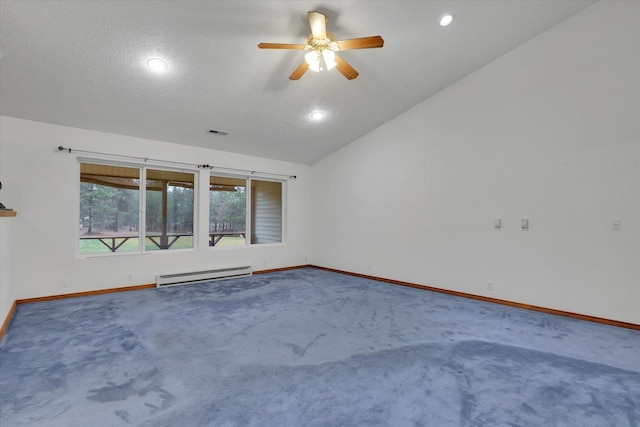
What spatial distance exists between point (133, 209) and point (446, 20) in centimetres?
518

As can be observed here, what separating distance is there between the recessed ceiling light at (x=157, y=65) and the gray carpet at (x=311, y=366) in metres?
2.82

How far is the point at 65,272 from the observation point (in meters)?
3.95

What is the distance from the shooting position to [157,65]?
315 centimetres

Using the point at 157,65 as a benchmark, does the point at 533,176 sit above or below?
below

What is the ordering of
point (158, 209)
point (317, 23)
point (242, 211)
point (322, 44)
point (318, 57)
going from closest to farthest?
point (317, 23) < point (322, 44) < point (318, 57) < point (158, 209) < point (242, 211)

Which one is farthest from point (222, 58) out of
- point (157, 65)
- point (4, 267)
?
point (4, 267)

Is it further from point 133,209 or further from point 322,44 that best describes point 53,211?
point 322,44

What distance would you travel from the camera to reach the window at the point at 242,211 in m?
5.55

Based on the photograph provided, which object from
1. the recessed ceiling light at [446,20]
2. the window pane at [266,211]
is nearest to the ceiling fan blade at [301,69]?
the recessed ceiling light at [446,20]

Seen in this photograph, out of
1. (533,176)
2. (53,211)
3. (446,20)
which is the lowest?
(53,211)

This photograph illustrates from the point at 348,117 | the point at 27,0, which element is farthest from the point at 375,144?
the point at 27,0

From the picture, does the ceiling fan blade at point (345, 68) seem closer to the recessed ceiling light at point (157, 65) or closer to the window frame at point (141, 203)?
the recessed ceiling light at point (157, 65)

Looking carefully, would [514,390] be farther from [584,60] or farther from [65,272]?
[65,272]

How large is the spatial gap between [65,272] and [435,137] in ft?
19.1
